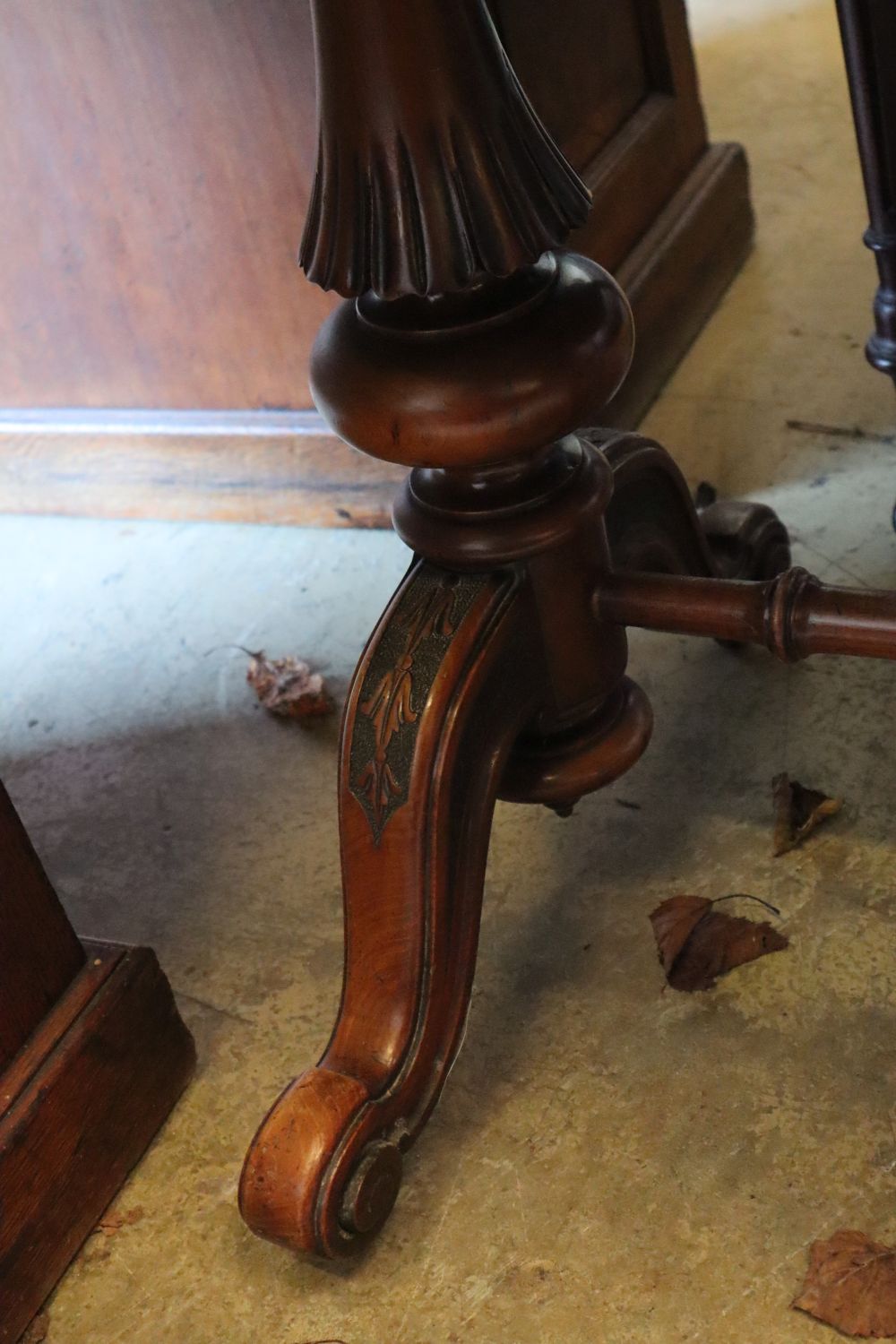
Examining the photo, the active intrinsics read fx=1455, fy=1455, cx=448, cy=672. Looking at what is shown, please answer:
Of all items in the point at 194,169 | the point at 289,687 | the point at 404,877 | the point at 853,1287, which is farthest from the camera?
the point at 194,169

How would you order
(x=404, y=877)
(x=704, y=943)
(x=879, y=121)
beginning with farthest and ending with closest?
(x=879, y=121), (x=704, y=943), (x=404, y=877)

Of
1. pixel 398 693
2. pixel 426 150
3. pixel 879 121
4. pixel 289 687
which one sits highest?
pixel 426 150

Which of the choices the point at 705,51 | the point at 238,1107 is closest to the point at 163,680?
the point at 238,1107

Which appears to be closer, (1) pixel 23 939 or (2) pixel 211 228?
(1) pixel 23 939

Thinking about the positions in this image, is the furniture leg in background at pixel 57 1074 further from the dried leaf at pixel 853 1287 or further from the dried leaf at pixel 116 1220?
the dried leaf at pixel 853 1287

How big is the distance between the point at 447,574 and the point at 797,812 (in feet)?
1.12

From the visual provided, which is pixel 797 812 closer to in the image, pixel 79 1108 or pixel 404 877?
pixel 404 877

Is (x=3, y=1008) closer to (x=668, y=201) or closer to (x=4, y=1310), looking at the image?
(x=4, y=1310)

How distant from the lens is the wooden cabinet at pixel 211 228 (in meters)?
1.39

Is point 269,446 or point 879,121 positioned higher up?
point 879,121

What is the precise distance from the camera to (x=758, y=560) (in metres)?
1.24

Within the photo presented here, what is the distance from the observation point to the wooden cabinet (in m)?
1.39

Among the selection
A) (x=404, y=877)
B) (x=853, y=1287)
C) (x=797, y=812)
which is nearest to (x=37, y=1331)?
(x=404, y=877)

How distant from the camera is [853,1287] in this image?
75cm
